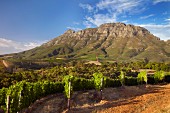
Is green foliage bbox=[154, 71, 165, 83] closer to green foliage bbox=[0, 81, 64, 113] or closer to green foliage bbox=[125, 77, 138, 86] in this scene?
green foliage bbox=[125, 77, 138, 86]

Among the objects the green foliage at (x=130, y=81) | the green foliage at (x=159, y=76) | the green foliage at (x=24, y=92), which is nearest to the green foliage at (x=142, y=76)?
the green foliage at (x=130, y=81)

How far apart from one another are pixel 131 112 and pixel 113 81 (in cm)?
4750

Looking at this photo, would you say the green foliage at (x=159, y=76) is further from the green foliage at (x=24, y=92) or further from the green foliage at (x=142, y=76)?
the green foliage at (x=24, y=92)

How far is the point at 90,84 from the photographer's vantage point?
2904 inches

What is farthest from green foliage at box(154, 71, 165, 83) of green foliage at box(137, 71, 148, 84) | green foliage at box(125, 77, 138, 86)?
green foliage at box(125, 77, 138, 86)

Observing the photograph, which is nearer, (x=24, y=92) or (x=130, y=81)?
(x=24, y=92)

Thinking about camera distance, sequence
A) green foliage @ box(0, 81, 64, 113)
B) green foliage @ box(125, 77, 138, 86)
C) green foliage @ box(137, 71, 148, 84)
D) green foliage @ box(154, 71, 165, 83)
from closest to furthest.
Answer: green foliage @ box(0, 81, 64, 113) < green foliage @ box(137, 71, 148, 84) < green foliage @ box(125, 77, 138, 86) < green foliage @ box(154, 71, 165, 83)

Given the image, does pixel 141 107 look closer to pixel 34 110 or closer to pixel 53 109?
pixel 53 109

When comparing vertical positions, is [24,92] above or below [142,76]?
above

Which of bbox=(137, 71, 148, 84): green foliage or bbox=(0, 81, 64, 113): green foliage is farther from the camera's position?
bbox=(137, 71, 148, 84): green foliage

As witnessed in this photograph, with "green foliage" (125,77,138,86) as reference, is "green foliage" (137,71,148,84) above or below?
above

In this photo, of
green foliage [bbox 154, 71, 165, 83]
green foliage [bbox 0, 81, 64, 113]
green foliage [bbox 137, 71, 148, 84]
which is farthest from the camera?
green foliage [bbox 154, 71, 165, 83]

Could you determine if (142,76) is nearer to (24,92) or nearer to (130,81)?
(130,81)


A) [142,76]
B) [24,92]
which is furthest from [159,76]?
[24,92]
